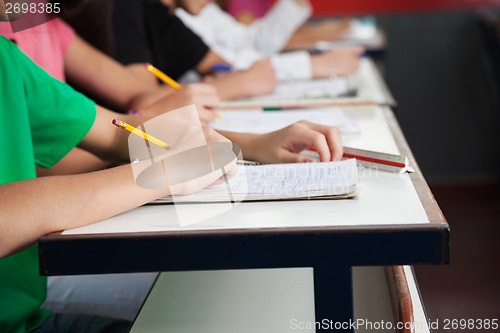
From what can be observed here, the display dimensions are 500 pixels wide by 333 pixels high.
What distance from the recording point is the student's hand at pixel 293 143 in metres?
1.12

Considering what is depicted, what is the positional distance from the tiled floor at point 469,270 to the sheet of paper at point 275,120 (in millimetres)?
654

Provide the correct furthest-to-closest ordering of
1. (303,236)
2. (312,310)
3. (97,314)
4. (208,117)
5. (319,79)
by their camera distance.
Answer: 1. (319,79)
2. (208,117)
3. (97,314)
4. (312,310)
5. (303,236)

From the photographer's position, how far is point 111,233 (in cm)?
88

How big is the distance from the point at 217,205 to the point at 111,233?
158 mm

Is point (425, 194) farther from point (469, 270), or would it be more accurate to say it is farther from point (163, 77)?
point (469, 270)

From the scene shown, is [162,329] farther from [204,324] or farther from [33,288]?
[33,288]

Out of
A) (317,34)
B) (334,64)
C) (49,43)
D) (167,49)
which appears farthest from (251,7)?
(49,43)

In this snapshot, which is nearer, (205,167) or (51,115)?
(205,167)

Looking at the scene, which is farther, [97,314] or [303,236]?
[97,314]

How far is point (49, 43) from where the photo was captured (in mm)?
1579

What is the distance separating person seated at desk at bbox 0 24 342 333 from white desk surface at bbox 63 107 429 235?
0.09ft

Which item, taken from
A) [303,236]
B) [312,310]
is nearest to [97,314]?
[312,310]

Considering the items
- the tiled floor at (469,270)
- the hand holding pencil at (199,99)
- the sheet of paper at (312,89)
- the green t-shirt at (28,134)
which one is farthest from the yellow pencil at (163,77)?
the tiled floor at (469,270)

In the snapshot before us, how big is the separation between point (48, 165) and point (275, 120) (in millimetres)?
488
